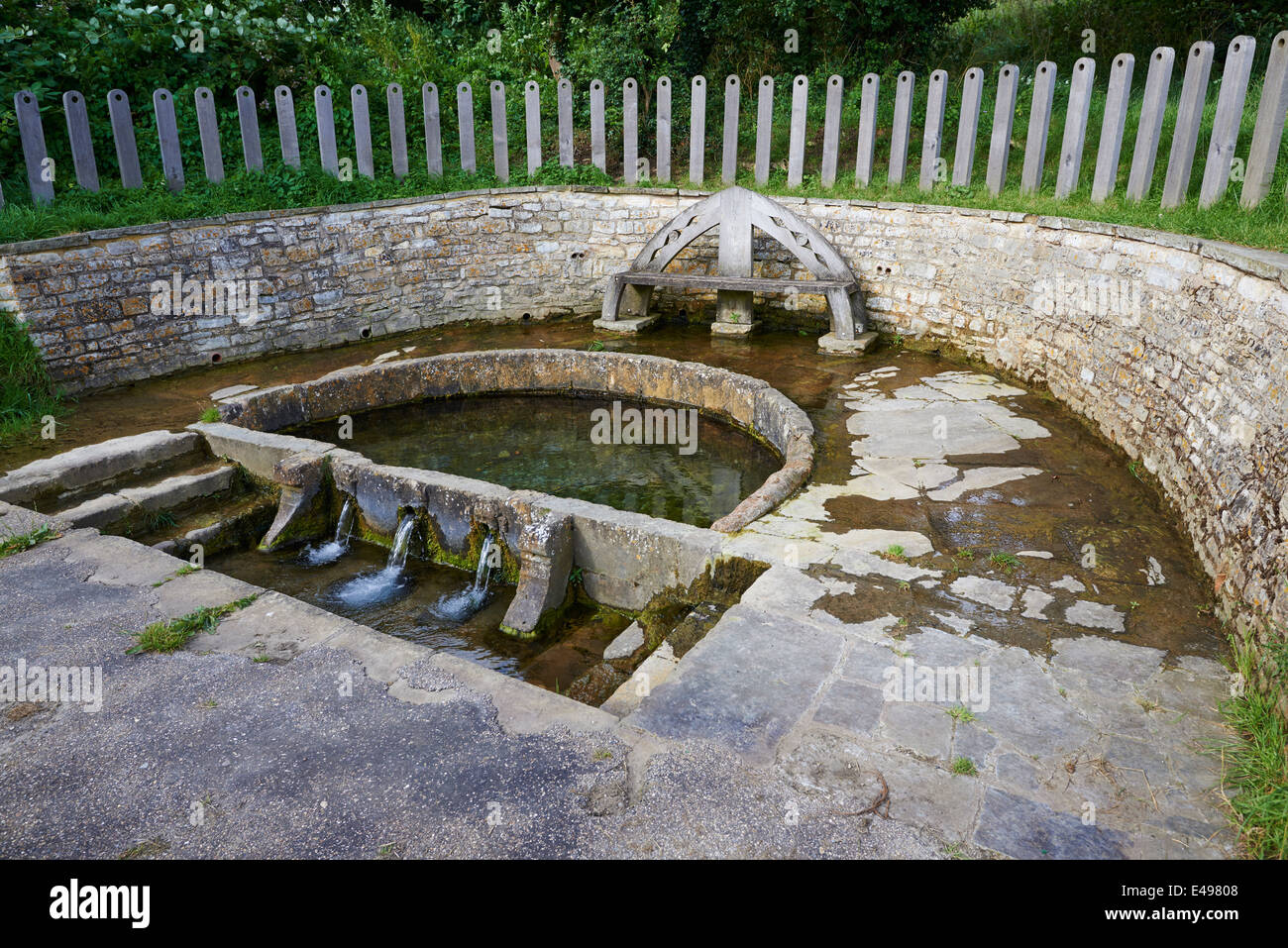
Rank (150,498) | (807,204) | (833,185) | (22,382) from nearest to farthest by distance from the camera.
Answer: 1. (150,498)
2. (22,382)
3. (807,204)
4. (833,185)

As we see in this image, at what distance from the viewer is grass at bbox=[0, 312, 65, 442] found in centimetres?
628

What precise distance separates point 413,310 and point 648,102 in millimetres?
4055

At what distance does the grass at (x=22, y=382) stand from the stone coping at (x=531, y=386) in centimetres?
132

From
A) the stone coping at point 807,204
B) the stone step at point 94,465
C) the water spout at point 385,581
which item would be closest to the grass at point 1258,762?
the stone coping at point 807,204

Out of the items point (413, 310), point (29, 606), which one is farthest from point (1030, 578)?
point (413, 310)

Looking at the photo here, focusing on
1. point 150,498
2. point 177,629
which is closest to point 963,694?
point 177,629

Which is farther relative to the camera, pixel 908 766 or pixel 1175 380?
pixel 1175 380

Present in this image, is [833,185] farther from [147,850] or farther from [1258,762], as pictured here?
[147,850]

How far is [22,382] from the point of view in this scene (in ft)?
21.3

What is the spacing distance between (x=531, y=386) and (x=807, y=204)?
3218 mm

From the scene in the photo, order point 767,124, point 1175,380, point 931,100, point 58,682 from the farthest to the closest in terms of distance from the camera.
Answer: point 767,124
point 931,100
point 1175,380
point 58,682

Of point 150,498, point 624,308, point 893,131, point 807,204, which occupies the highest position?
point 893,131
